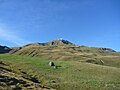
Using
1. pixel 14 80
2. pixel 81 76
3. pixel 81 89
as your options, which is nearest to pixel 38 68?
pixel 81 76

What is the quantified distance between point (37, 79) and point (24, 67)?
12.9 meters

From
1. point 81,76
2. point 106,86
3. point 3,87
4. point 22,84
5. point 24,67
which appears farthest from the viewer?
point 24,67

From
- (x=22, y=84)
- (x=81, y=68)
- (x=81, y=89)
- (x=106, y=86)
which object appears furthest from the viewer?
(x=81, y=68)

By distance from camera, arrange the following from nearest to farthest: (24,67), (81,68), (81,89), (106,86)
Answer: (81,89) → (106,86) → (24,67) → (81,68)

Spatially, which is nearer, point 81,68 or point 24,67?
point 24,67

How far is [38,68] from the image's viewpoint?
6588 centimetres

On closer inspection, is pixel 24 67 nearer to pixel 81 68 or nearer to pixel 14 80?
pixel 81 68

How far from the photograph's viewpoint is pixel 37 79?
53.8m

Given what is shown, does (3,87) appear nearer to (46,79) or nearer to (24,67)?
(46,79)

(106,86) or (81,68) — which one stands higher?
(81,68)

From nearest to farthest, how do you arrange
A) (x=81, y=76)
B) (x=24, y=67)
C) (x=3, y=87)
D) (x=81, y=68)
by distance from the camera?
(x=3, y=87)
(x=81, y=76)
(x=24, y=67)
(x=81, y=68)

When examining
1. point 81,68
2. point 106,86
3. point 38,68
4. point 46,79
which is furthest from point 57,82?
point 81,68

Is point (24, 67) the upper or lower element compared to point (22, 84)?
upper

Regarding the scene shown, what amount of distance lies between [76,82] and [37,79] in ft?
26.1
